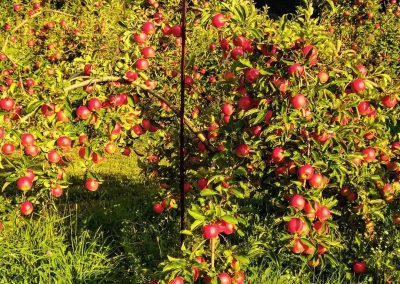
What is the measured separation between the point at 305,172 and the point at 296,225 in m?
0.27

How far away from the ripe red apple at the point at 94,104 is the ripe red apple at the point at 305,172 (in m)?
1.17

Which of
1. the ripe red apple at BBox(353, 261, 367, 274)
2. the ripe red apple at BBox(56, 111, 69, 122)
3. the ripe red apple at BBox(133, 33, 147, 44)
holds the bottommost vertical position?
the ripe red apple at BBox(353, 261, 367, 274)

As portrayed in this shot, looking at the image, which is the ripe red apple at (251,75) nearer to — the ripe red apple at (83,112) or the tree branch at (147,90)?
the tree branch at (147,90)

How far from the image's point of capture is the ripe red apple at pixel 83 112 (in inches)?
113

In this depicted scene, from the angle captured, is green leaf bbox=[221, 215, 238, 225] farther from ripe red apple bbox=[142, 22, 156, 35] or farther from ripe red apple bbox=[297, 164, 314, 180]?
ripe red apple bbox=[142, 22, 156, 35]

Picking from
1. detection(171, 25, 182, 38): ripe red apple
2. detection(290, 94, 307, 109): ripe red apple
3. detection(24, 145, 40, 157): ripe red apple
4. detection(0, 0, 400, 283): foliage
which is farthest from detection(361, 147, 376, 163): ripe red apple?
detection(24, 145, 40, 157): ripe red apple

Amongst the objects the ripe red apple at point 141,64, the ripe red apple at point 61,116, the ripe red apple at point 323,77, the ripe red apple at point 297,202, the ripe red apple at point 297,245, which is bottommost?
the ripe red apple at point 297,245

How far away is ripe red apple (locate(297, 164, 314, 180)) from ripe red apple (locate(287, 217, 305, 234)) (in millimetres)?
220

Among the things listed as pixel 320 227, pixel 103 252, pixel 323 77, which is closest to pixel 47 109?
pixel 103 252

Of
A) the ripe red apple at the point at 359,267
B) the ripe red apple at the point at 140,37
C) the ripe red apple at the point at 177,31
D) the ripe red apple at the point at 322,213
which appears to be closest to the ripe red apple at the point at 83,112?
the ripe red apple at the point at 140,37

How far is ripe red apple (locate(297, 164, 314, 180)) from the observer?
262 cm

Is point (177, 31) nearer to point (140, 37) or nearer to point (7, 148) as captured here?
point (140, 37)

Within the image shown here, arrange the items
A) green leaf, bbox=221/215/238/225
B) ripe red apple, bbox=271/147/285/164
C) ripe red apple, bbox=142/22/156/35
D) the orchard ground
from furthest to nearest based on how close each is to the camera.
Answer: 1. the orchard ground
2. ripe red apple, bbox=142/22/156/35
3. ripe red apple, bbox=271/147/285/164
4. green leaf, bbox=221/215/238/225

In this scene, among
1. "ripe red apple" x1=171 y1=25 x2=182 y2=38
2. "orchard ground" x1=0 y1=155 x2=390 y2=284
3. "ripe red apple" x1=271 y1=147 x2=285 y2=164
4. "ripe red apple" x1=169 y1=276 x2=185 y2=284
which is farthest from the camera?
"orchard ground" x1=0 y1=155 x2=390 y2=284
